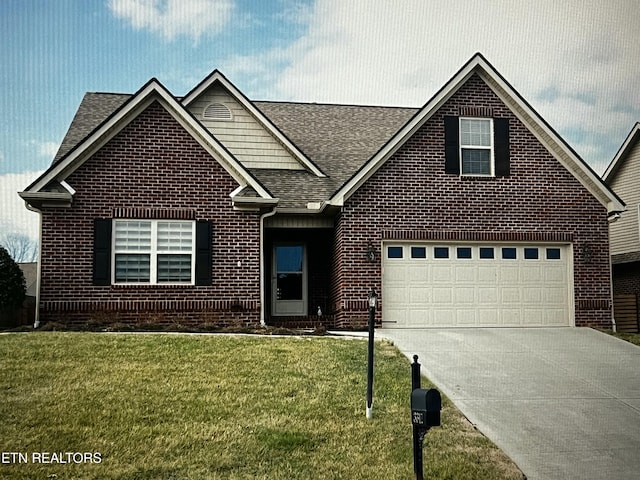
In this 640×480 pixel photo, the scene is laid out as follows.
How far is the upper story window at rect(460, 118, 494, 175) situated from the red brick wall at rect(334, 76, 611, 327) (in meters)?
0.26

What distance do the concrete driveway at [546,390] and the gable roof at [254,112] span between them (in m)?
5.12

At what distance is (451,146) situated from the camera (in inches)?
716

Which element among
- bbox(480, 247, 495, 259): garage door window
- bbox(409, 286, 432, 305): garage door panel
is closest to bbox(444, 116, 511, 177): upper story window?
bbox(480, 247, 495, 259): garage door window

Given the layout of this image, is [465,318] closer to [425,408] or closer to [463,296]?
[463,296]

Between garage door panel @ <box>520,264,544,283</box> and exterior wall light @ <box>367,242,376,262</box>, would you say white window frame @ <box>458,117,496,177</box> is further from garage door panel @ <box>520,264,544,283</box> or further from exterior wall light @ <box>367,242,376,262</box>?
exterior wall light @ <box>367,242,376,262</box>

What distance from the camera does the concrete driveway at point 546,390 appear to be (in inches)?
359

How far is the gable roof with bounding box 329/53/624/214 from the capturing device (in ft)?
58.3

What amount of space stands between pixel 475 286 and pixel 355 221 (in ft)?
10.4

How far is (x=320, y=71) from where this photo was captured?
21.3 metres

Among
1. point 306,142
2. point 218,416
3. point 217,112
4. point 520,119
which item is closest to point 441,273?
point 520,119

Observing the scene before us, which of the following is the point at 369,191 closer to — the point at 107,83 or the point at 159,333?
the point at 159,333

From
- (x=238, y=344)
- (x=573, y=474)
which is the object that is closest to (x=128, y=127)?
(x=238, y=344)

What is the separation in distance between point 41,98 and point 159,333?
5126 millimetres

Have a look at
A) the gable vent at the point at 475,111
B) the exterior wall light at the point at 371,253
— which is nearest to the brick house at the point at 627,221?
the gable vent at the point at 475,111
